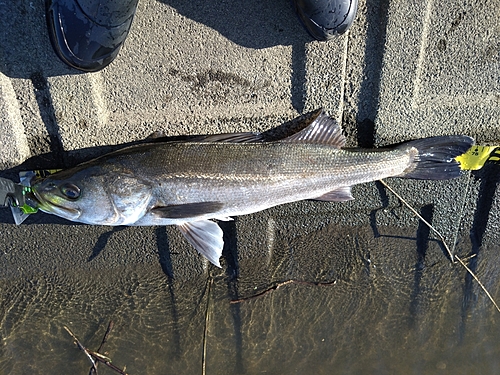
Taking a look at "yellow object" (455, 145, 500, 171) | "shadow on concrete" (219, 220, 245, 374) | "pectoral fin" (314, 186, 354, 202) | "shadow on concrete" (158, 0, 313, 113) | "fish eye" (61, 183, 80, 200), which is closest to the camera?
"fish eye" (61, 183, 80, 200)

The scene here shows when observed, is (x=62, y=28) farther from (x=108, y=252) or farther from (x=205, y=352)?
(x=205, y=352)

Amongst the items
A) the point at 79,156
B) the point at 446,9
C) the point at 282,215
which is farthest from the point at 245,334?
the point at 446,9

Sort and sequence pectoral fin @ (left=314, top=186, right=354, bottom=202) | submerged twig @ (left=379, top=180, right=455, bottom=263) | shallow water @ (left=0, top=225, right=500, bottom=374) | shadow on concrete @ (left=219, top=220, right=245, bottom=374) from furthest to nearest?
shallow water @ (left=0, top=225, right=500, bottom=374)
shadow on concrete @ (left=219, top=220, right=245, bottom=374)
submerged twig @ (left=379, top=180, right=455, bottom=263)
pectoral fin @ (left=314, top=186, right=354, bottom=202)

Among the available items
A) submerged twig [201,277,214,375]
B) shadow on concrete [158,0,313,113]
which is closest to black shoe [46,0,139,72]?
shadow on concrete [158,0,313,113]

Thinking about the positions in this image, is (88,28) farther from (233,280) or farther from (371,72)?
(233,280)

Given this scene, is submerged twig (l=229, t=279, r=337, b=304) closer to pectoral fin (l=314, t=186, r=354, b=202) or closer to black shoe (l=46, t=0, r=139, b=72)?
pectoral fin (l=314, t=186, r=354, b=202)

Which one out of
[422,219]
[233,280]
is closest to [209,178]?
[233,280]

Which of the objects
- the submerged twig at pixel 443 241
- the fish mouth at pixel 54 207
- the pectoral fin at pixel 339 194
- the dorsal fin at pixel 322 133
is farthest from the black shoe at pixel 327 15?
the fish mouth at pixel 54 207

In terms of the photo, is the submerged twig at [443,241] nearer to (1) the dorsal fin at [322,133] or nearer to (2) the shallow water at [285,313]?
(2) the shallow water at [285,313]
